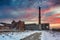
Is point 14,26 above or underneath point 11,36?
above

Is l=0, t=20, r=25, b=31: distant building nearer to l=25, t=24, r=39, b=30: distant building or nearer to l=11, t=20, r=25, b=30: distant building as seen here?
l=11, t=20, r=25, b=30: distant building

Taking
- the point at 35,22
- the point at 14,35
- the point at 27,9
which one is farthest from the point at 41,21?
the point at 14,35

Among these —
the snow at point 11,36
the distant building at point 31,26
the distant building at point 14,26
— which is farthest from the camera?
the snow at point 11,36

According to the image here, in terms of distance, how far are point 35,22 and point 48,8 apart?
53 centimetres

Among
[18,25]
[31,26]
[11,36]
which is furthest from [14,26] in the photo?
[11,36]

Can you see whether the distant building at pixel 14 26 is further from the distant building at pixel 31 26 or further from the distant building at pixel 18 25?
the distant building at pixel 31 26

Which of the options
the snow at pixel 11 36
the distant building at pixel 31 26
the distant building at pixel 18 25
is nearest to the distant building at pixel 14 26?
the distant building at pixel 18 25

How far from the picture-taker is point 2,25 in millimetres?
5617

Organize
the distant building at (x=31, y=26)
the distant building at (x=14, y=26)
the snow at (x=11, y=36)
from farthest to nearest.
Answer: the snow at (x=11, y=36), the distant building at (x=31, y=26), the distant building at (x=14, y=26)

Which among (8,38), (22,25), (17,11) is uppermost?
(17,11)

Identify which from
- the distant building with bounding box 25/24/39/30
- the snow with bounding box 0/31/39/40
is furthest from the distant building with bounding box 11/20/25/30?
the snow with bounding box 0/31/39/40

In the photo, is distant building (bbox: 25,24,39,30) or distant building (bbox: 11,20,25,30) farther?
distant building (bbox: 25,24,39,30)

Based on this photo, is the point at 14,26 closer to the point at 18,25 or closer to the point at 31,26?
the point at 18,25

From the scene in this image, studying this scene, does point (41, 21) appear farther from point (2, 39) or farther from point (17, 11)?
point (2, 39)
